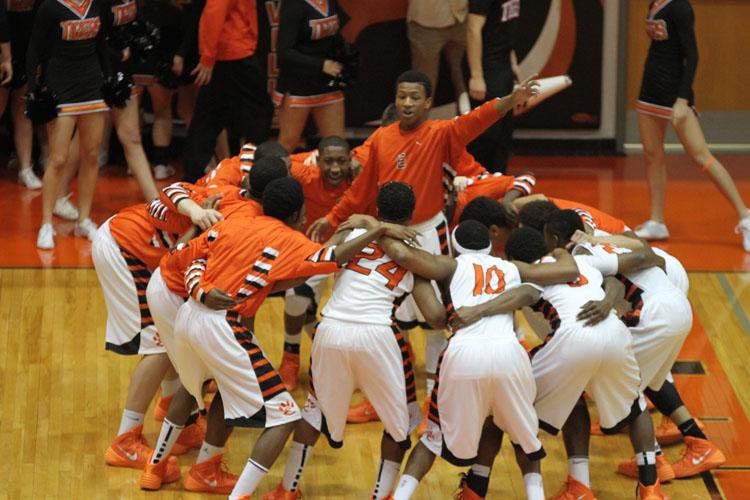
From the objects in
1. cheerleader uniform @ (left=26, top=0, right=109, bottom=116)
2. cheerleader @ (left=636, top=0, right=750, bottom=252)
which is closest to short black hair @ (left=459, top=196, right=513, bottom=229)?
cheerleader @ (left=636, top=0, right=750, bottom=252)

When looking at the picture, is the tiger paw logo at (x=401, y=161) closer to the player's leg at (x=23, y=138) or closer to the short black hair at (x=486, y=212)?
the short black hair at (x=486, y=212)

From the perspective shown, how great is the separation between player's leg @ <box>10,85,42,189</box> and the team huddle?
3.99m

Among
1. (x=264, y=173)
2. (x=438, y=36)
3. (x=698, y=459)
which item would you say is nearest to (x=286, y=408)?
(x=264, y=173)

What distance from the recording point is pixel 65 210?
9.73 m

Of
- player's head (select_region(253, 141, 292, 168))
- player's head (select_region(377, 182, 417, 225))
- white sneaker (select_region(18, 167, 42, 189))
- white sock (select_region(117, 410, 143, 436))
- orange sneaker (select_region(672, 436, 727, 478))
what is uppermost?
player's head (select_region(377, 182, 417, 225))

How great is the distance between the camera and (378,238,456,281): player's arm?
232 inches

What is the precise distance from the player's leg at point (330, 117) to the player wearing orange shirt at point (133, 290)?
3179 millimetres

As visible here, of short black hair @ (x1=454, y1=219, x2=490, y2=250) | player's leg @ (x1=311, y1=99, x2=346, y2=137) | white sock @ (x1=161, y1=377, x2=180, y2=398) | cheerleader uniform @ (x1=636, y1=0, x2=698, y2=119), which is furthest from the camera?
player's leg @ (x1=311, y1=99, x2=346, y2=137)

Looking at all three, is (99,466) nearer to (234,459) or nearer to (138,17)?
(234,459)

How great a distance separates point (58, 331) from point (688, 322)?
3677 mm

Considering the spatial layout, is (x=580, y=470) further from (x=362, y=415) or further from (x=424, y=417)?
(x=362, y=415)

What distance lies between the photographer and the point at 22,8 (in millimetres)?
9922

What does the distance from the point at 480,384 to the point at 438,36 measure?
5463 millimetres

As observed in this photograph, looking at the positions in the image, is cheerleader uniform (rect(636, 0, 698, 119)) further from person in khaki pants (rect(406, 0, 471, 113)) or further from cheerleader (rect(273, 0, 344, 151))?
cheerleader (rect(273, 0, 344, 151))
